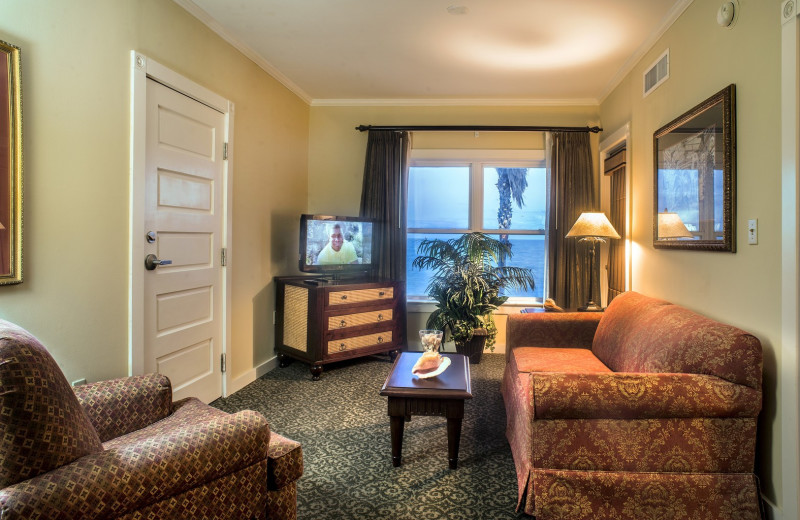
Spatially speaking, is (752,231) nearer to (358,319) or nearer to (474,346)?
(474,346)

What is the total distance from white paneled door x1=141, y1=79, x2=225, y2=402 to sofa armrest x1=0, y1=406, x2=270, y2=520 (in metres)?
1.41

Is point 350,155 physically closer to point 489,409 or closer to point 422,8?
point 422,8

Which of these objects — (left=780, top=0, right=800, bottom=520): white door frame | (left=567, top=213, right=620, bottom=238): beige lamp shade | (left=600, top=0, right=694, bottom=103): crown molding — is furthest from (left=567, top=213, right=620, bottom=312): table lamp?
(left=780, top=0, right=800, bottom=520): white door frame

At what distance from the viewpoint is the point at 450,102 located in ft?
14.4

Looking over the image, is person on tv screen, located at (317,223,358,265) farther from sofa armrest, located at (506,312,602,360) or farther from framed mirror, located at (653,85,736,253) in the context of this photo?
framed mirror, located at (653,85,736,253)

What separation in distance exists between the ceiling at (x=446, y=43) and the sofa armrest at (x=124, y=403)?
2.23m

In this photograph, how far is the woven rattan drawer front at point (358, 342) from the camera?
12.1 feet

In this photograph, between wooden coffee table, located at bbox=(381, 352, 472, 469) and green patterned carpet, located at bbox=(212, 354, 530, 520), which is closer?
green patterned carpet, located at bbox=(212, 354, 530, 520)

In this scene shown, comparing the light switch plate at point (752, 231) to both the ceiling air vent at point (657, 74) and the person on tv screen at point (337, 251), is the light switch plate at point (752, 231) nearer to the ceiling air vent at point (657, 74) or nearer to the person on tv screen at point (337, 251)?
the ceiling air vent at point (657, 74)

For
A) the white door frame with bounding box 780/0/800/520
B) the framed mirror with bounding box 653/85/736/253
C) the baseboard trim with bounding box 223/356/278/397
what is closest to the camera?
the white door frame with bounding box 780/0/800/520

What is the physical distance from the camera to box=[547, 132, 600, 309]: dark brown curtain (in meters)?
4.18

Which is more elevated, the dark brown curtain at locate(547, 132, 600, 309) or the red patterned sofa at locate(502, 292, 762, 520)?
the dark brown curtain at locate(547, 132, 600, 309)

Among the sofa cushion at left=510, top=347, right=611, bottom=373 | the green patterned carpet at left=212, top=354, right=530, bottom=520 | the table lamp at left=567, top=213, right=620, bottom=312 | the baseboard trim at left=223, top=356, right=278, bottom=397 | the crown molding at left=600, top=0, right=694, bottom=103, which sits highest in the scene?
the crown molding at left=600, top=0, right=694, bottom=103

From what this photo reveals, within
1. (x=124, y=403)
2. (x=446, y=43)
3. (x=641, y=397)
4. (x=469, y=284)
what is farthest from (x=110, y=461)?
(x=469, y=284)
